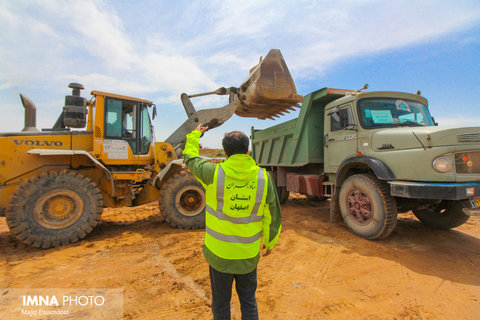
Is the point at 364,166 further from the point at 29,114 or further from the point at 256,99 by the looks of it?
the point at 29,114

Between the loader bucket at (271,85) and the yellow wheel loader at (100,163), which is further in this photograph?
the loader bucket at (271,85)

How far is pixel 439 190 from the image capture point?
3.36 meters

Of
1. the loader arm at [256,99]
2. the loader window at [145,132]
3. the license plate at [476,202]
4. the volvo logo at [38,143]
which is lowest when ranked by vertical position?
the license plate at [476,202]

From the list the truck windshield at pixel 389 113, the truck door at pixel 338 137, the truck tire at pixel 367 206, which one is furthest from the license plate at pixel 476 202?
the truck door at pixel 338 137

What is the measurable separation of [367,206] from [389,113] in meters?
1.78

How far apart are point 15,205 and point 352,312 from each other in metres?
5.03

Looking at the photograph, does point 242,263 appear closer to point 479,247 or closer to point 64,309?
point 64,309

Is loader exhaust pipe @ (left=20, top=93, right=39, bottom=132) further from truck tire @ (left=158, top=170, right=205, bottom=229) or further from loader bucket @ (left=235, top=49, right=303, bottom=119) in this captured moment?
loader bucket @ (left=235, top=49, right=303, bottom=119)

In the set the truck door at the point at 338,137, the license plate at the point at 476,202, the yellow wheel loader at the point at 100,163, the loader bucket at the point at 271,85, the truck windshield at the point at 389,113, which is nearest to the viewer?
the license plate at the point at 476,202

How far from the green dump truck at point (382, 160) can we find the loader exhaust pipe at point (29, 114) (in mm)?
5723

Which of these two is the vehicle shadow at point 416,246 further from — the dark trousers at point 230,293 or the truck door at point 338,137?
the dark trousers at point 230,293

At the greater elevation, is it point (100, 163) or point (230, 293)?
point (100, 163)

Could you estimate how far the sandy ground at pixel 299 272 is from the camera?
2.47 meters

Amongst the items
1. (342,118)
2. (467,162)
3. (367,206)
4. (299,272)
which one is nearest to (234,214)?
(299,272)
